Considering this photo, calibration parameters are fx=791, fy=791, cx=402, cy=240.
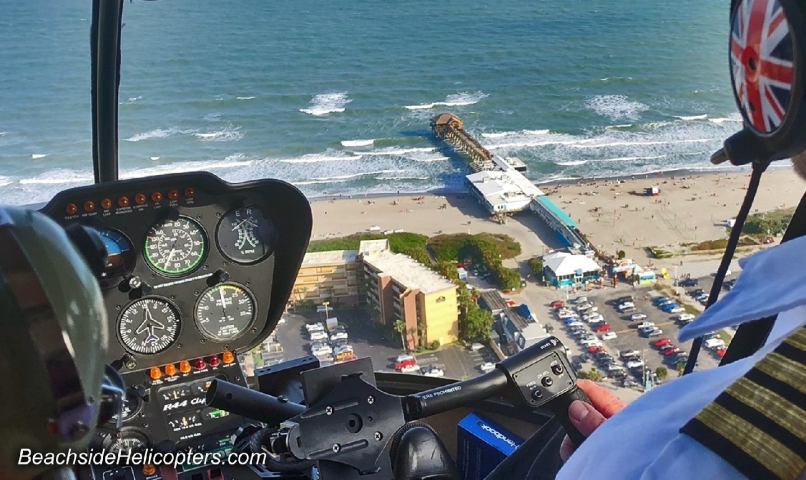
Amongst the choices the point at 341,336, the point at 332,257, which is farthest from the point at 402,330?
the point at 332,257

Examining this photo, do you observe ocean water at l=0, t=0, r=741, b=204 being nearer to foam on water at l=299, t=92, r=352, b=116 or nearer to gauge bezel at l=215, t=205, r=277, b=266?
foam on water at l=299, t=92, r=352, b=116

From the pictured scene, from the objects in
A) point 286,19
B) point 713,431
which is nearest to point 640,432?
point 713,431

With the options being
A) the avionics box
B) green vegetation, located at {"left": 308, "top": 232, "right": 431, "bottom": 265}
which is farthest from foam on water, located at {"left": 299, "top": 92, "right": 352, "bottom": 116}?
the avionics box

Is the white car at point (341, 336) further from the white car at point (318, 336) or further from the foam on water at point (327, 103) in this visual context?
the foam on water at point (327, 103)

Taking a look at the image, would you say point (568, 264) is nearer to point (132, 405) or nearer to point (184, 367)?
point (184, 367)

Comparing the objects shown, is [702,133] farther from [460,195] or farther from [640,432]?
[640,432]

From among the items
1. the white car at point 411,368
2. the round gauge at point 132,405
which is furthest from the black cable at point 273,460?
the white car at point 411,368
